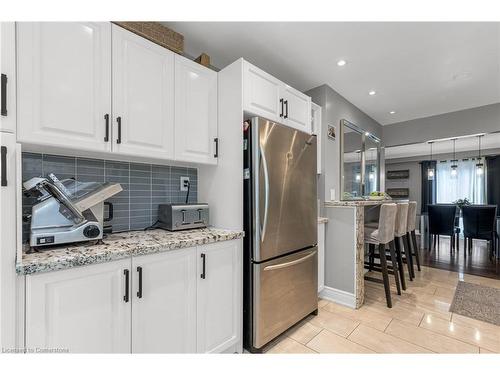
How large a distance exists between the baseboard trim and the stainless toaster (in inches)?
66.9

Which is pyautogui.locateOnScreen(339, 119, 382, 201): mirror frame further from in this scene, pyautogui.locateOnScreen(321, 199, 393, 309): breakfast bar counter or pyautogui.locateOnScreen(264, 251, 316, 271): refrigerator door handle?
pyautogui.locateOnScreen(264, 251, 316, 271): refrigerator door handle

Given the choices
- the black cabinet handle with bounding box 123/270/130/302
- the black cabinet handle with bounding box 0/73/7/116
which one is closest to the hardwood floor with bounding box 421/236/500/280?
the black cabinet handle with bounding box 123/270/130/302

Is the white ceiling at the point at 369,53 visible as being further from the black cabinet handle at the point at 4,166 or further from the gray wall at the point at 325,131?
the black cabinet handle at the point at 4,166

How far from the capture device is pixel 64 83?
1184 mm

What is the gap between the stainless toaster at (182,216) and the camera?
65.2 inches

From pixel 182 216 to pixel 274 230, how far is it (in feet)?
2.27

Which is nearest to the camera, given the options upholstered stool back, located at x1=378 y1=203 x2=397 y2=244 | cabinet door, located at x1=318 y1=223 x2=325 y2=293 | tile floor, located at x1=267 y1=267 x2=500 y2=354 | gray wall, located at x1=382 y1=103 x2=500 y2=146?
tile floor, located at x1=267 y1=267 x2=500 y2=354

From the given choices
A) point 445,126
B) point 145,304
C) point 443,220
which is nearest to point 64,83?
point 145,304

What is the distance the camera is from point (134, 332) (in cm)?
119

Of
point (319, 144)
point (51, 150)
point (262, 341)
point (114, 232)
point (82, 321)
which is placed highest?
point (319, 144)

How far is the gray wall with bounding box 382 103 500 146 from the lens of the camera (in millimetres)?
3375

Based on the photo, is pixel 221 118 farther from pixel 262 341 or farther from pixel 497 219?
pixel 497 219

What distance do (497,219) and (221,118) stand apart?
5469mm
